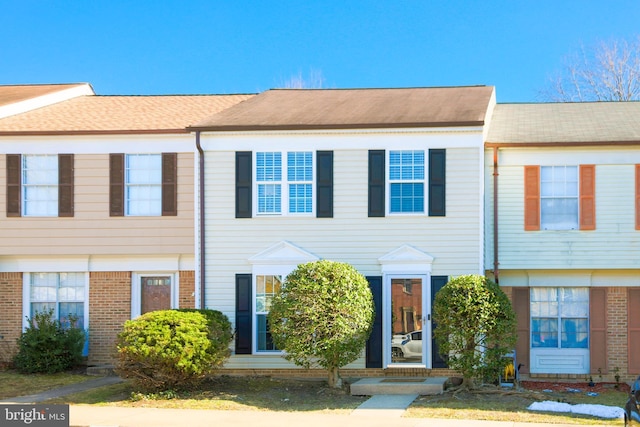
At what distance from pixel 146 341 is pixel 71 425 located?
281 cm

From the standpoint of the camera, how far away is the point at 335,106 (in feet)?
73.3

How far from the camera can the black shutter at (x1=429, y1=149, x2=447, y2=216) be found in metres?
19.6

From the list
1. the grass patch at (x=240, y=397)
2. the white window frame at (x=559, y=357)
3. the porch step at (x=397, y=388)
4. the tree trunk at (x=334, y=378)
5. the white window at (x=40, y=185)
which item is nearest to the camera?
the grass patch at (x=240, y=397)

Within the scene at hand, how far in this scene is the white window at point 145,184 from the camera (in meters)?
21.4

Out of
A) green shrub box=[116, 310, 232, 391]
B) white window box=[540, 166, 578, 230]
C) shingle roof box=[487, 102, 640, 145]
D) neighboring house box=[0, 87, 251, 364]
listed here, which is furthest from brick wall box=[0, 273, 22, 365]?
white window box=[540, 166, 578, 230]

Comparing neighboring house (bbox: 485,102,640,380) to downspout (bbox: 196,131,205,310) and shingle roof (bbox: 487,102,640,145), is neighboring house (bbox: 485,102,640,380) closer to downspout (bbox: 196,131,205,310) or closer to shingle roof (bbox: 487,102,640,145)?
shingle roof (bbox: 487,102,640,145)

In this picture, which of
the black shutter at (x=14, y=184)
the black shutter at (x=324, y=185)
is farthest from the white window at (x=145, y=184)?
the black shutter at (x=324, y=185)

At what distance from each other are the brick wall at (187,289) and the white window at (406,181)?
16.5ft

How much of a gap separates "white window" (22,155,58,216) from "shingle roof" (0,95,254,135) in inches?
27.1

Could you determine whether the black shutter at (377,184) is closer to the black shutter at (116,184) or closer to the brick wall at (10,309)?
the black shutter at (116,184)

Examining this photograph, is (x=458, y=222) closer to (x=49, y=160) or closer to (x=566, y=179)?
(x=566, y=179)

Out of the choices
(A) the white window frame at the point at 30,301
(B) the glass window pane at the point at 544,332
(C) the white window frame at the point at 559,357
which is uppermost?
(A) the white window frame at the point at 30,301

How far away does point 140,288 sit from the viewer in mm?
21969

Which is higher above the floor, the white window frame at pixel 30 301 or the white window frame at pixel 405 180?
the white window frame at pixel 405 180
